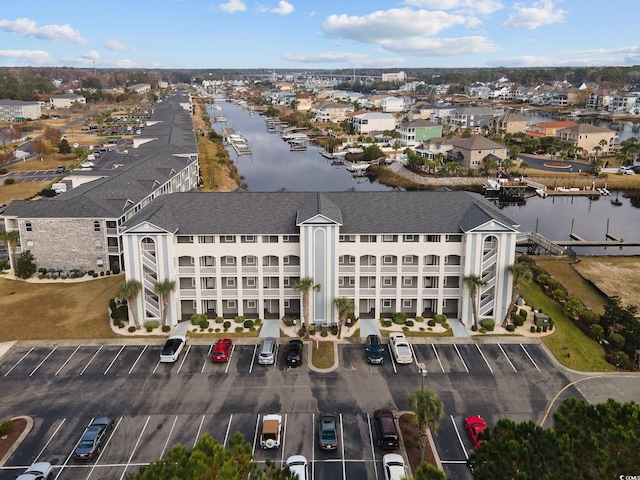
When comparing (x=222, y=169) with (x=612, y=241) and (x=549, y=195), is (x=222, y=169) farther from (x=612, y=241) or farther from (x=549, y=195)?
(x=612, y=241)

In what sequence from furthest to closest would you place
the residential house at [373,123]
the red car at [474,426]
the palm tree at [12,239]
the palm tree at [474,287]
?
the residential house at [373,123]
the palm tree at [12,239]
the palm tree at [474,287]
the red car at [474,426]

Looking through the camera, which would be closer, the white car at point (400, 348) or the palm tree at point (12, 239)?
the white car at point (400, 348)

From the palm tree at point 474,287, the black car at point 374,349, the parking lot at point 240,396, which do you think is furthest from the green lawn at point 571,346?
the black car at point 374,349

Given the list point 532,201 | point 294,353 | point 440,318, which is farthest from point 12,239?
point 532,201

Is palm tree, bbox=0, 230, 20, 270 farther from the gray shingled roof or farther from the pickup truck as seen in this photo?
the pickup truck

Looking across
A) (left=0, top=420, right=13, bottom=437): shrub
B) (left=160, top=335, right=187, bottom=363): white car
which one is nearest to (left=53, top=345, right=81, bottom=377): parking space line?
(left=0, top=420, right=13, bottom=437): shrub

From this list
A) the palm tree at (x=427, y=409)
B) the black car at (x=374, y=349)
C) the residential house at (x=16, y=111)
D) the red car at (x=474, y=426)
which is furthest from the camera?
the residential house at (x=16, y=111)

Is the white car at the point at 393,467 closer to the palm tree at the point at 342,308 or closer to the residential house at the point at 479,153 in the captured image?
the palm tree at the point at 342,308

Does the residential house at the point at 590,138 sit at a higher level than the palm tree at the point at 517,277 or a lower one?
higher
